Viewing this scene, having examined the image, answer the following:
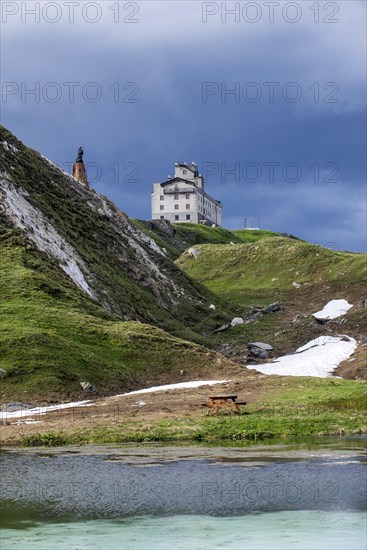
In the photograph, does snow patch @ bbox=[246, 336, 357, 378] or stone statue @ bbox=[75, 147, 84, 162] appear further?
stone statue @ bbox=[75, 147, 84, 162]

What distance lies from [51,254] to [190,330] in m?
19.4

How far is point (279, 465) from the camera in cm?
2956

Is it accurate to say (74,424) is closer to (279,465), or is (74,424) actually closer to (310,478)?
(279,465)

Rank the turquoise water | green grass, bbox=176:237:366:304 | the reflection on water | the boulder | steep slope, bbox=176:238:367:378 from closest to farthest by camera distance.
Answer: the turquoise water
the reflection on water
steep slope, bbox=176:238:367:378
green grass, bbox=176:237:366:304
the boulder

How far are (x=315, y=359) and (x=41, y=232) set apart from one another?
36691mm

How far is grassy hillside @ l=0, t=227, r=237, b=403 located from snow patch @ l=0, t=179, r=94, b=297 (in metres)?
6.99

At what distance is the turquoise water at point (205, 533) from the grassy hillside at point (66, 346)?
34.0 meters

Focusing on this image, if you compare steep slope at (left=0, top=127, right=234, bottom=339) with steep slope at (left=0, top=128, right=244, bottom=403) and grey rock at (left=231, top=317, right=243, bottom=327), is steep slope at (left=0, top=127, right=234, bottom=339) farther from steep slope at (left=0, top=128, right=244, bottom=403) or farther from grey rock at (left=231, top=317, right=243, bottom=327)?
grey rock at (left=231, top=317, right=243, bottom=327)

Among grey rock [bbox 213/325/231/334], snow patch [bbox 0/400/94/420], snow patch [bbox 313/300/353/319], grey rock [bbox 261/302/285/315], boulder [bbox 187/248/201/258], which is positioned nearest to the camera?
snow patch [bbox 0/400/94/420]

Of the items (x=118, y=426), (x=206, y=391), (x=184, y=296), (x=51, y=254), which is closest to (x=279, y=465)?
(x=118, y=426)

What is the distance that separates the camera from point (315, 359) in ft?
255

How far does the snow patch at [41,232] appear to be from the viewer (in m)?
93.5

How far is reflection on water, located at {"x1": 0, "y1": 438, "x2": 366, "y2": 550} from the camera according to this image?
20.3m

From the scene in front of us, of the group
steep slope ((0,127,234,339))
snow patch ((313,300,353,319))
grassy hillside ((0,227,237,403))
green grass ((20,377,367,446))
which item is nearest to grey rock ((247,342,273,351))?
steep slope ((0,127,234,339))
